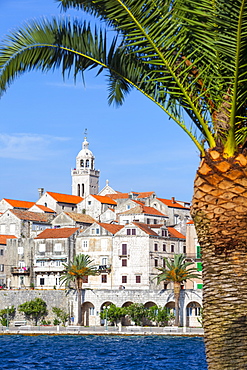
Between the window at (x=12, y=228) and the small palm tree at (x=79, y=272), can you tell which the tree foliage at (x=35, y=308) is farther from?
the window at (x=12, y=228)

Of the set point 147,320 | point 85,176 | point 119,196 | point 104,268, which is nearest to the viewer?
point 147,320

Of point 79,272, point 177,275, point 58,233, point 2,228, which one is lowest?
point 177,275

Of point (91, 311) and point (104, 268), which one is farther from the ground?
point (104, 268)

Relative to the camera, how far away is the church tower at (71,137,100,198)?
152 meters

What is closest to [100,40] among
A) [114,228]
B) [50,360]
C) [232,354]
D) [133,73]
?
[133,73]

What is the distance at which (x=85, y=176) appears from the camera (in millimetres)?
152625

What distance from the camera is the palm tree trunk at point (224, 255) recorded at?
10.2 meters

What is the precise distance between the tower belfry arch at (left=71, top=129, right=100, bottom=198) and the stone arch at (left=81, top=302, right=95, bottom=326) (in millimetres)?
64073

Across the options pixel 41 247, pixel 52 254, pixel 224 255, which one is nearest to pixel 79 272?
pixel 52 254

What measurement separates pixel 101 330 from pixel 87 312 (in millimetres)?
8910

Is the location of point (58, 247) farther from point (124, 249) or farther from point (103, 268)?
point (124, 249)

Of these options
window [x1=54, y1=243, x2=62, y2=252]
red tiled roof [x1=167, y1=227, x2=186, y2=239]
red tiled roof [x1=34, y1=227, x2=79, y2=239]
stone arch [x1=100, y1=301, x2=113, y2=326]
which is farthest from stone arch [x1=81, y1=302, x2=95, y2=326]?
red tiled roof [x1=167, y1=227, x2=186, y2=239]

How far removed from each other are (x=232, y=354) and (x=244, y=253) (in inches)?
54.9

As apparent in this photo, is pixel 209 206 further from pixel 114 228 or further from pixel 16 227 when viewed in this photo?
pixel 16 227
